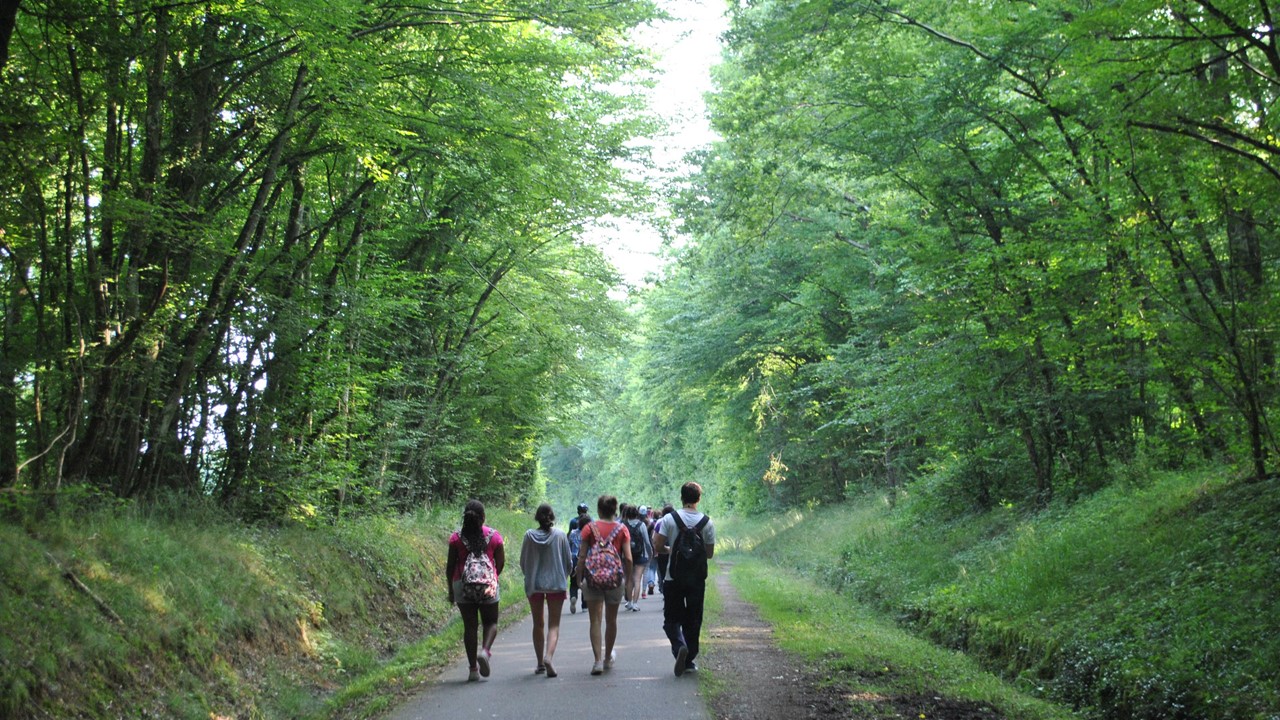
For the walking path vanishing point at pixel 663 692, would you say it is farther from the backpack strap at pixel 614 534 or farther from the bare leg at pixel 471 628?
the backpack strap at pixel 614 534

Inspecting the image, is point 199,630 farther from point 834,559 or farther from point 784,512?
point 784,512

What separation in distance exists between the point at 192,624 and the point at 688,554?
4.41 meters

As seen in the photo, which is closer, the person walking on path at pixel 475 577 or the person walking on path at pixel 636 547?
the person walking on path at pixel 475 577

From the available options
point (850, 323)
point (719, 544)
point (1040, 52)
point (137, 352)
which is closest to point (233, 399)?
point (137, 352)

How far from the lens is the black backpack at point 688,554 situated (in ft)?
26.1

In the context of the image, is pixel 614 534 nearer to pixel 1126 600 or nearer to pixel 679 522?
pixel 679 522

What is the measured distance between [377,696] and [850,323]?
19.9 metres

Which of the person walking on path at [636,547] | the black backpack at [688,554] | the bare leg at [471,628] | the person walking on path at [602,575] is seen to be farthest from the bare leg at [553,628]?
the person walking on path at [636,547]

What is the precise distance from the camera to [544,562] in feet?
28.1

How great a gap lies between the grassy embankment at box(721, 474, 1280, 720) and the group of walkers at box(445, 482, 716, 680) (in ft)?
5.39

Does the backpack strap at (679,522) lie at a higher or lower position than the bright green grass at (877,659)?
higher

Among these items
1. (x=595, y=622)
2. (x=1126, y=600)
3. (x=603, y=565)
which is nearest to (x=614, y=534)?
(x=603, y=565)

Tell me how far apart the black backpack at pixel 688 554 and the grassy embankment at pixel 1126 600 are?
5.49ft

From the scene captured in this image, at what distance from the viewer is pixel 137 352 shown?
8297mm
